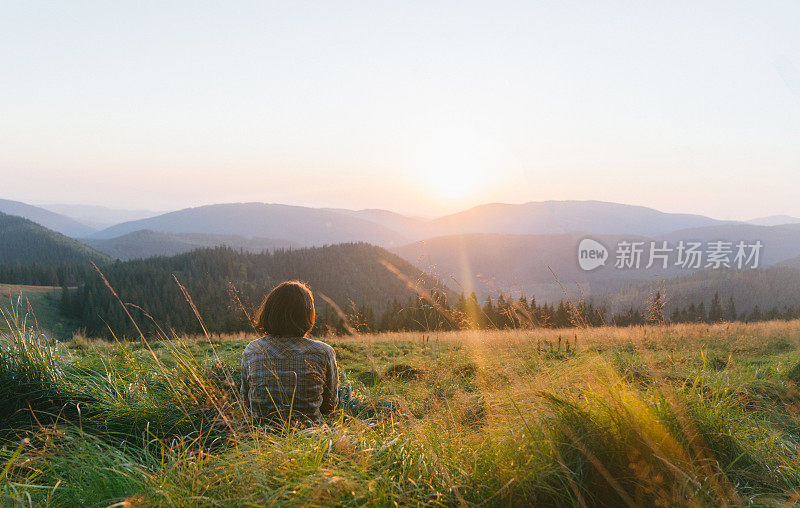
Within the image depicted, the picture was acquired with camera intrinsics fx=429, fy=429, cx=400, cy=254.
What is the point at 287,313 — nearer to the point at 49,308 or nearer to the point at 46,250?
the point at 49,308

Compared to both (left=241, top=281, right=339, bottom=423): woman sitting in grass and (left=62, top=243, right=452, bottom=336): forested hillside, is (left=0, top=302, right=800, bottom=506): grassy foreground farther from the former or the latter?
(left=62, top=243, right=452, bottom=336): forested hillside

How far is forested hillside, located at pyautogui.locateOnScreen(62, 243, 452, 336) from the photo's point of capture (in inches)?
3219

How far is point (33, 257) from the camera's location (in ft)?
610

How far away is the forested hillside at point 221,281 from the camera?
268ft

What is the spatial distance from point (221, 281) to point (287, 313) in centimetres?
11877

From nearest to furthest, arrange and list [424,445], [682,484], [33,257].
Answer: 1. [682,484]
2. [424,445]
3. [33,257]

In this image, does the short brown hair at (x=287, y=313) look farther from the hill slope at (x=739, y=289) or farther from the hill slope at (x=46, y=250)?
the hill slope at (x=46, y=250)

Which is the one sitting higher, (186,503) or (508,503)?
(186,503)

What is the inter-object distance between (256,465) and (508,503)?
3.84 ft

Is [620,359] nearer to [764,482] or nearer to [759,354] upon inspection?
[764,482]

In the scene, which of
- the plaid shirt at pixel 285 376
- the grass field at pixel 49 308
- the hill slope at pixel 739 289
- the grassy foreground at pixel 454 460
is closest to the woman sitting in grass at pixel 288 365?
the plaid shirt at pixel 285 376

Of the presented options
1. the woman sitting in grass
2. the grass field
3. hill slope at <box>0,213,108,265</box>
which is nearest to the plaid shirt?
the woman sitting in grass

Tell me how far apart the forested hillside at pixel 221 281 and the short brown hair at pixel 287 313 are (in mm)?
72776

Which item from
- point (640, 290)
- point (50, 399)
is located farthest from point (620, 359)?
point (640, 290)
